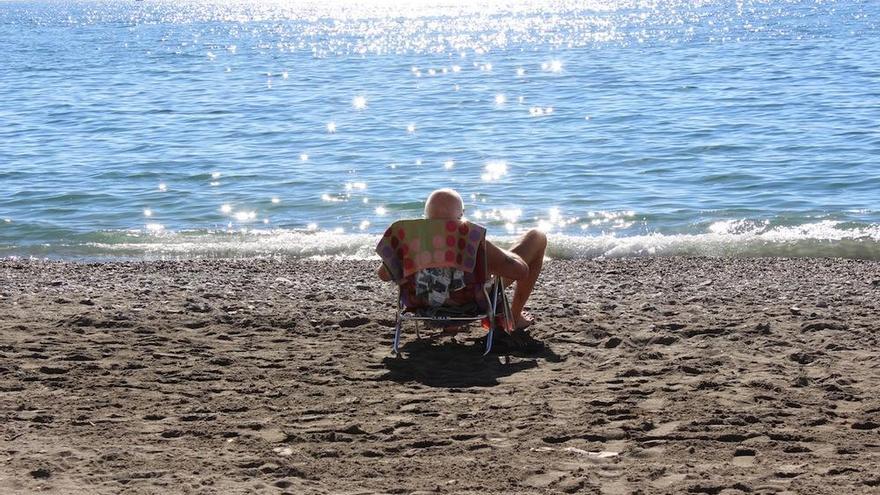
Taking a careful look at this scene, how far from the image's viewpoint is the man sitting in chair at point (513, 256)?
22.4ft

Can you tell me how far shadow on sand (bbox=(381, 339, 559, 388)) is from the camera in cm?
628

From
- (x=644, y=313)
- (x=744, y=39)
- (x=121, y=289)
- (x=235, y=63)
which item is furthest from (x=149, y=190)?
(x=744, y=39)

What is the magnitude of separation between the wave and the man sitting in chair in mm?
4218

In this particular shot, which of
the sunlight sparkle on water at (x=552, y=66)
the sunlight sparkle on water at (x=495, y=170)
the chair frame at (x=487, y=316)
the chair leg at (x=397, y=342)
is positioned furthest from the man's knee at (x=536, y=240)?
the sunlight sparkle on water at (x=552, y=66)

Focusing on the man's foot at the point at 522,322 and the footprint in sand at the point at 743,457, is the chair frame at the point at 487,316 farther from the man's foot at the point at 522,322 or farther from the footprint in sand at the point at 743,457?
the footprint in sand at the point at 743,457

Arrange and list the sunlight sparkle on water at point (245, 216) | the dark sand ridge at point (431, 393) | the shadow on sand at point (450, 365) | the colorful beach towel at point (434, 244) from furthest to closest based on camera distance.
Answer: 1. the sunlight sparkle on water at point (245, 216)
2. the colorful beach towel at point (434, 244)
3. the shadow on sand at point (450, 365)
4. the dark sand ridge at point (431, 393)

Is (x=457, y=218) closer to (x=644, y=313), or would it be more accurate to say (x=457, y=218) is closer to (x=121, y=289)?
(x=644, y=313)

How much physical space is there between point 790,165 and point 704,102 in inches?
278

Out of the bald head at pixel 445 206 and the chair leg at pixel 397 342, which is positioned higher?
the bald head at pixel 445 206

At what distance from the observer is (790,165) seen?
15.9 metres

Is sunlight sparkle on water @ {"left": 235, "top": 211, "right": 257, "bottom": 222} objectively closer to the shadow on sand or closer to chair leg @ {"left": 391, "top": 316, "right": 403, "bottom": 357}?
the shadow on sand

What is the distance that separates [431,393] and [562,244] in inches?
235

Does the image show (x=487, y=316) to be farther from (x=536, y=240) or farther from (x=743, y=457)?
(x=743, y=457)

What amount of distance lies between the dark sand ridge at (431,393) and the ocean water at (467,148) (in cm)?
386
